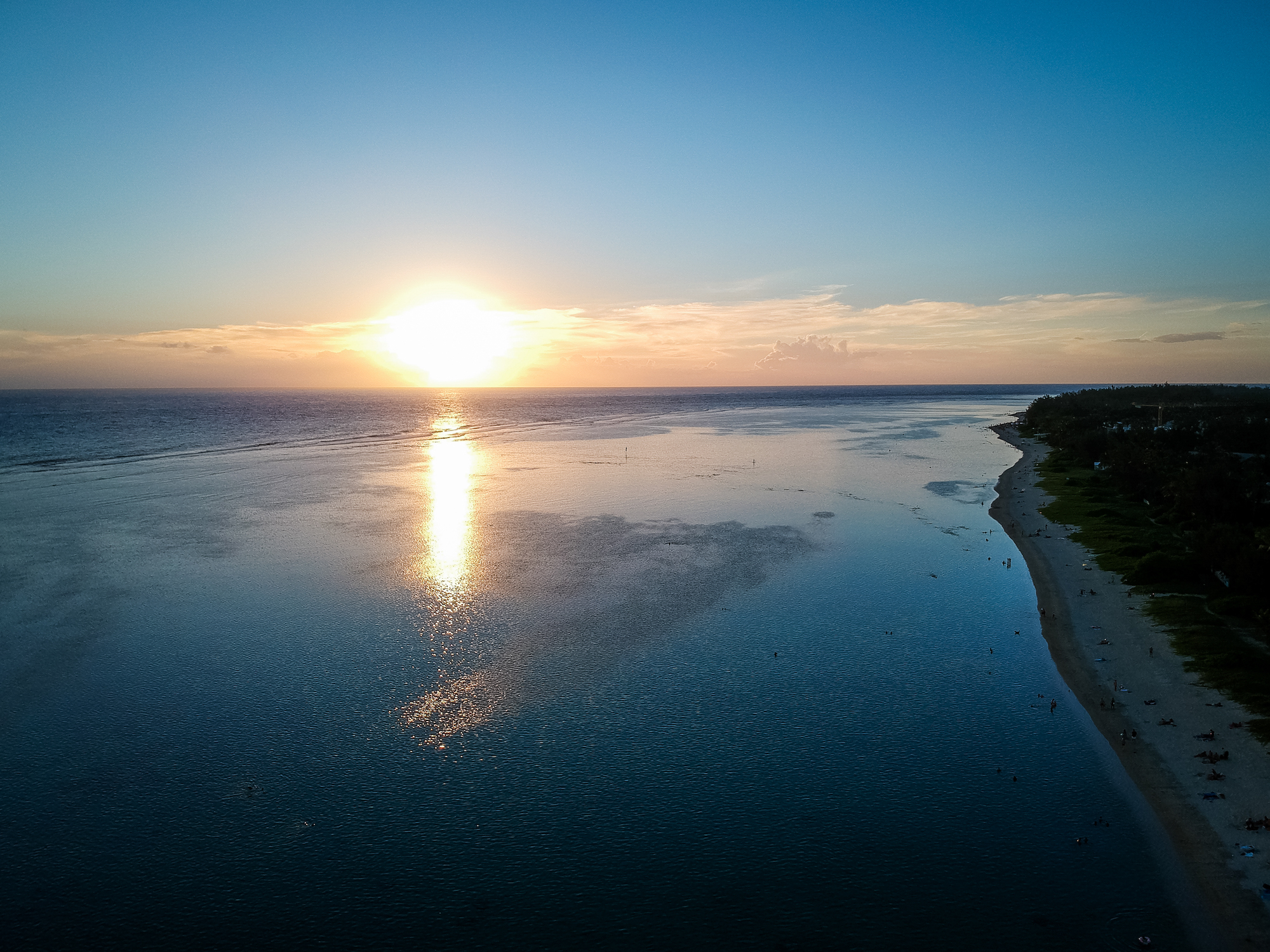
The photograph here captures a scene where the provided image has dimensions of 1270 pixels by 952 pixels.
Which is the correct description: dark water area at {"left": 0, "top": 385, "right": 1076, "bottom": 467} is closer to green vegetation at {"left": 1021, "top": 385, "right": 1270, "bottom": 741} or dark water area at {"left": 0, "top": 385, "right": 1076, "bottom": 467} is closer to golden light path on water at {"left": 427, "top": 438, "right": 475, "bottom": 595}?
golden light path on water at {"left": 427, "top": 438, "right": 475, "bottom": 595}

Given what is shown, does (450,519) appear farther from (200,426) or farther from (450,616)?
(200,426)

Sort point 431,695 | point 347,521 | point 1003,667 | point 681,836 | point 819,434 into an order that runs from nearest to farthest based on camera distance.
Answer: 1. point 681,836
2. point 431,695
3. point 1003,667
4. point 347,521
5. point 819,434

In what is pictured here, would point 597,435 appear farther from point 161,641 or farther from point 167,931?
point 167,931

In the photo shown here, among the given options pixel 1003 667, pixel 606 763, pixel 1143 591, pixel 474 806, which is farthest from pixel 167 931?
pixel 1143 591

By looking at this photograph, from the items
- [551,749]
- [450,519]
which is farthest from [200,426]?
[551,749]

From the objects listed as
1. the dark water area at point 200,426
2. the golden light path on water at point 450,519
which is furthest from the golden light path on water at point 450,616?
the dark water area at point 200,426

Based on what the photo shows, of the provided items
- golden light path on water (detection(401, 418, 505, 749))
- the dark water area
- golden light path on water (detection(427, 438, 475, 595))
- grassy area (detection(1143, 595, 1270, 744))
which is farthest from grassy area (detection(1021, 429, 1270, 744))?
the dark water area

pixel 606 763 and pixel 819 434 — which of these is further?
pixel 819 434
